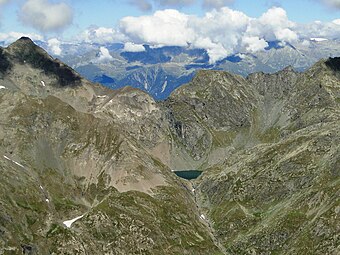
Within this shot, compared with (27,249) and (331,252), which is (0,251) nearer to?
(27,249)

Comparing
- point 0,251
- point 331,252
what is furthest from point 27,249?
point 331,252
